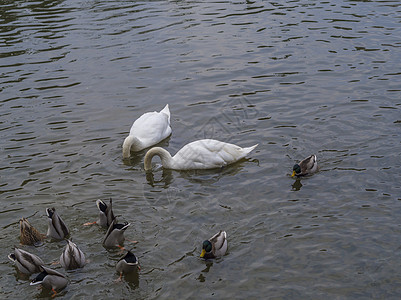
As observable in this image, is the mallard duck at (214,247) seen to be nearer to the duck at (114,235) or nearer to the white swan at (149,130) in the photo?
the duck at (114,235)

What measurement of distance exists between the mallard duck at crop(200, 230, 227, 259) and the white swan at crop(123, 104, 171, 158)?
4387mm

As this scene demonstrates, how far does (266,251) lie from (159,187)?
10.1 feet

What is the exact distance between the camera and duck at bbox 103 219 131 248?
28.4 feet

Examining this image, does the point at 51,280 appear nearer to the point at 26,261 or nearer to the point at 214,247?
the point at 26,261

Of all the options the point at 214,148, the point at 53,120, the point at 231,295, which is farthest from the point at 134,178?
the point at 231,295

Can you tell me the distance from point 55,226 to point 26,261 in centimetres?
95

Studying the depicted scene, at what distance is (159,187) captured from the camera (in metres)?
11.0

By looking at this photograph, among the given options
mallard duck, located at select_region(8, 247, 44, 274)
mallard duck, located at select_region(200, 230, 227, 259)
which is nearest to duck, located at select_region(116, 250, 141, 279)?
mallard duck, located at select_region(200, 230, 227, 259)

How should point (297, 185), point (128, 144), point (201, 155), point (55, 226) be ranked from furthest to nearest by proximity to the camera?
point (128, 144), point (201, 155), point (297, 185), point (55, 226)

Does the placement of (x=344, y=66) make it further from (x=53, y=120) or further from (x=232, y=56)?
(x=53, y=120)

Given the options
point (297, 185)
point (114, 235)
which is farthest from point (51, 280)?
point (297, 185)

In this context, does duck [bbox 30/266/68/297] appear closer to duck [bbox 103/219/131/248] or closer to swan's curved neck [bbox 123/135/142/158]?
duck [bbox 103/219/131/248]

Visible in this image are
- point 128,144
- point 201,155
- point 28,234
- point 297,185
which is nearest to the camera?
point 28,234

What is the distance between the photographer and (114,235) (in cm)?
870
